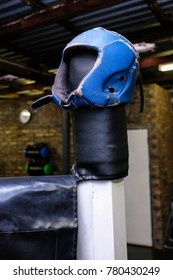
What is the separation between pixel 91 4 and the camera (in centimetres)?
226

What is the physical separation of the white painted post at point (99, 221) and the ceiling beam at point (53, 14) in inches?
72.4

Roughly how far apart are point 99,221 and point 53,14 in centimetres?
225

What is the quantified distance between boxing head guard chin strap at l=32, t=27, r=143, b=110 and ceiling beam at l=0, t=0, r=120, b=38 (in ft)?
5.21

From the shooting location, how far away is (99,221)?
0.85 metres

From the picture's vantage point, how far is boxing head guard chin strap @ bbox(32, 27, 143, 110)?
2.57 ft

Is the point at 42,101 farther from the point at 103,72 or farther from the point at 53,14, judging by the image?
the point at 53,14

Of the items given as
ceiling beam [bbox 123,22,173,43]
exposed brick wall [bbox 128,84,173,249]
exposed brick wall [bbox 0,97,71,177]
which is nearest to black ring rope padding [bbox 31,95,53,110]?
ceiling beam [bbox 123,22,173,43]

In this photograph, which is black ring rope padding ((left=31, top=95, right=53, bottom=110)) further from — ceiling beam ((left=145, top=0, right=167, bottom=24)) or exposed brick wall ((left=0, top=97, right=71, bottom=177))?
exposed brick wall ((left=0, top=97, right=71, bottom=177))

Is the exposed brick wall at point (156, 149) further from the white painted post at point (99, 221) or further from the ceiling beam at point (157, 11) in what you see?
the white painted post at point (99, 221)

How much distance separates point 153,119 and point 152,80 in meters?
0.72

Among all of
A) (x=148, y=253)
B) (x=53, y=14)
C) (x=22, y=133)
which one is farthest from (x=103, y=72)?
(x=22, y=133)

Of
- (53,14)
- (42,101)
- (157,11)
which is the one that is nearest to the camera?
(42,101)

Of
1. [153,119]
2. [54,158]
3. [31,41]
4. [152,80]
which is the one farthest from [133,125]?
[31,41]
